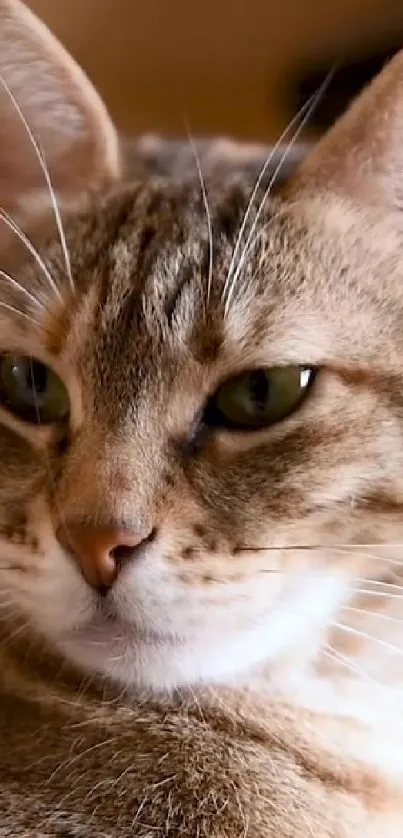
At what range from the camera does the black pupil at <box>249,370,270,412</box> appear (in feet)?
2.99

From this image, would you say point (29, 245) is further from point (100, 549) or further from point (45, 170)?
point (100, 549)

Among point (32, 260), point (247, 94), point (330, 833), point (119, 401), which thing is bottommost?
point (330, 833)

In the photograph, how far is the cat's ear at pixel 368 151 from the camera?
915 millimetres

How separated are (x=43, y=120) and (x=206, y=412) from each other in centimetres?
36

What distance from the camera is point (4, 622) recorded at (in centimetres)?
102

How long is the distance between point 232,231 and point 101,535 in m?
0.30

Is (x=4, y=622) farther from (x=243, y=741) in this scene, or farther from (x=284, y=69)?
(x=284, y=69)

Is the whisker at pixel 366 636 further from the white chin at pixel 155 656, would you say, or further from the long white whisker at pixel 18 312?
the long white whisker at pixel 18 312

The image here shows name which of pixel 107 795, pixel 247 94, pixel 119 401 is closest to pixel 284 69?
pixel 247 94

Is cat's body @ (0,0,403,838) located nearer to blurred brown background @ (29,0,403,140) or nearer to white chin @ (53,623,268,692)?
white chin @ (53,623,268,692)

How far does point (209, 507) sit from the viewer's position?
0.86 metres

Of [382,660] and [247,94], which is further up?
[247,94]

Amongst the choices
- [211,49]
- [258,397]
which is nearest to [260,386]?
[258,397]

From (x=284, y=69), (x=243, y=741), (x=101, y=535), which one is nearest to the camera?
(x=101, y=535)
